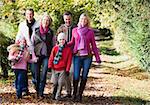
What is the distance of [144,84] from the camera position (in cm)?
1741

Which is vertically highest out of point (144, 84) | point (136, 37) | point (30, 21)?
point (30, 21)

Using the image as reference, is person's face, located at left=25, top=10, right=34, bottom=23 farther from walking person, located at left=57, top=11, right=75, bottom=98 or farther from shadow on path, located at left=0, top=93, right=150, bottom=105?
shadow on path, located at left=0, top=93, right=150, bottom=105

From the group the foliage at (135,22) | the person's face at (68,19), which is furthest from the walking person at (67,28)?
the foliage at (135,22)

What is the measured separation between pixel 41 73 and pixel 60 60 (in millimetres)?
670

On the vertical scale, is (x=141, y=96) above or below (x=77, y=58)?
below

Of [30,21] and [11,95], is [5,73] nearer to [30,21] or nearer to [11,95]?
[11,95]

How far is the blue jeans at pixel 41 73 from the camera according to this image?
11.2 meters

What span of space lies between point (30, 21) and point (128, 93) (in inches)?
170

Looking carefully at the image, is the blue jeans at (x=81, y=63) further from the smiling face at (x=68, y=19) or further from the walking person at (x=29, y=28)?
the walking person at (x=29, y=28)

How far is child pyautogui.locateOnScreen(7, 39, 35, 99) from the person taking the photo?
1112 cm

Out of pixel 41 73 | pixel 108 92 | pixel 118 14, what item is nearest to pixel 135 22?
pixel 118 14

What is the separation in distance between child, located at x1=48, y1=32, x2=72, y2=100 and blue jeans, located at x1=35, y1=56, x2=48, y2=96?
22 cm

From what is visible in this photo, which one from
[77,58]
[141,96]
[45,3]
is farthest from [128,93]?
[45,3]

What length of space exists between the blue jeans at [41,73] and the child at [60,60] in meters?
0.22
